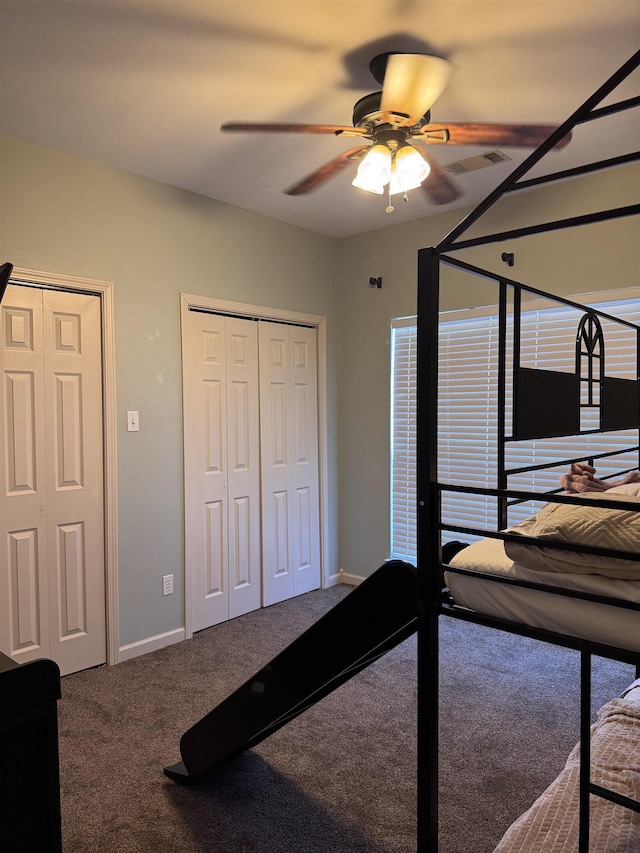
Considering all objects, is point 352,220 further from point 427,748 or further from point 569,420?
point 427,748

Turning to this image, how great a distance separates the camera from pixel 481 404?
4051mm

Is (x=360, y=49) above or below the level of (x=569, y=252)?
above

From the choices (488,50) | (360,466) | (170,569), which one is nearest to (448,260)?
(488,50)

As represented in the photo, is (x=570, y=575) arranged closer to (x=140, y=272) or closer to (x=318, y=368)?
(x=140, y=272)

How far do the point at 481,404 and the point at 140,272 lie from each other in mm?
2317

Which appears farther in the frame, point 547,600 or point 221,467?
point 221,467

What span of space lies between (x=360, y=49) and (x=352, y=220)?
2.08 metres

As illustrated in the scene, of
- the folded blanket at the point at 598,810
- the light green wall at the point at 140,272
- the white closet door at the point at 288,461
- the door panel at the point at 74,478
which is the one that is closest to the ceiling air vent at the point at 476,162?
the light green wall at the point at 140,272

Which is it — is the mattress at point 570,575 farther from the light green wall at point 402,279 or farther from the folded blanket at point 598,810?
the light green wall at point 402,279

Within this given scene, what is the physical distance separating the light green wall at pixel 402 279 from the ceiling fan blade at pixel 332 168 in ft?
4.16

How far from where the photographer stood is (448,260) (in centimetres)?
140

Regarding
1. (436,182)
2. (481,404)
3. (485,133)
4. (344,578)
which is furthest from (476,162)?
(344,578)

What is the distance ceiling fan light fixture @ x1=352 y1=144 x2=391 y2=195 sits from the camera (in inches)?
93.9

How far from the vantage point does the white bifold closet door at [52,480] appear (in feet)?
9.77
